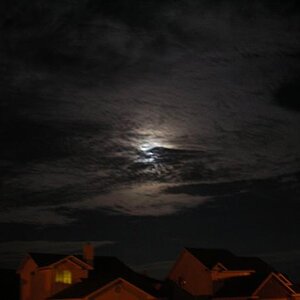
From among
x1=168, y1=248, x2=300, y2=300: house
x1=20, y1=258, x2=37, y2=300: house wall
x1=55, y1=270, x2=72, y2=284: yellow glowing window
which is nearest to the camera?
x1=55, y1=270, x2=72, y2=284: yellow glowing window

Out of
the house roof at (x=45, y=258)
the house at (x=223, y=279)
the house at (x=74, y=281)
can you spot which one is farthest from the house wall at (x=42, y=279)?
the house at (x=223, y=279)

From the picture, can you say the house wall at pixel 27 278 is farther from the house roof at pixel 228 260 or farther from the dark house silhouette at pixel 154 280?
the house roof at pixel 228 260

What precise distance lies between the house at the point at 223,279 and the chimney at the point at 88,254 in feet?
26.7

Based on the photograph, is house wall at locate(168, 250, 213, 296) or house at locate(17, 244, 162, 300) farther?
house wall at locate(168, 250, 213, 296)

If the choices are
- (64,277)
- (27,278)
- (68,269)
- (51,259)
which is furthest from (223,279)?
(27,278)

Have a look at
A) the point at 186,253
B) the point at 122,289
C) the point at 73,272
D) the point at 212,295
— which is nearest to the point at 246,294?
the point at 212,295

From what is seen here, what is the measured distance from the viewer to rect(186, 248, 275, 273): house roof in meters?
57.1

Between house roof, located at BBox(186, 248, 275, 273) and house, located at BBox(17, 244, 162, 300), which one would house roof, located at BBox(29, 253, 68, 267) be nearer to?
house, located at BBox(17, 244, 162, 300)

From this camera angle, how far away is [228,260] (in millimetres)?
58719

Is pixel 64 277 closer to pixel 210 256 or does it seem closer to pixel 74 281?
pixel 74 281

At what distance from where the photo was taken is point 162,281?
60.5 meters

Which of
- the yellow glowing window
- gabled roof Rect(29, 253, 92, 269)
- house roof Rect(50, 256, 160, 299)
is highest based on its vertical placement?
gabled roof Rect(29, 253, 92, 269)

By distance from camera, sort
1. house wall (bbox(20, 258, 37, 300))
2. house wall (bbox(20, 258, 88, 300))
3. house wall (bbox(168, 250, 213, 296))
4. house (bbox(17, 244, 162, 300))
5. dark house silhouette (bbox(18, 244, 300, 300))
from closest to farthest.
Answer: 1. house (bbox(17, 244, 162, 300))
2. dark house silhouette (bbox(18, 244, 300, 300))
3. house wall (bbox(20, 258, 88, 300))
4. house wall (bbox(20, 258, 37, 300))
5. house wall (bbox(168, 250, 213, 296))

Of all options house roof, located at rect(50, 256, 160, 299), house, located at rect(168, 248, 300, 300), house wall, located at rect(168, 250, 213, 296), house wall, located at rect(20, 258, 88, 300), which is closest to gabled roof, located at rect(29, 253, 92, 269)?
house wall, located at rect(20, 258, 88, 300)
